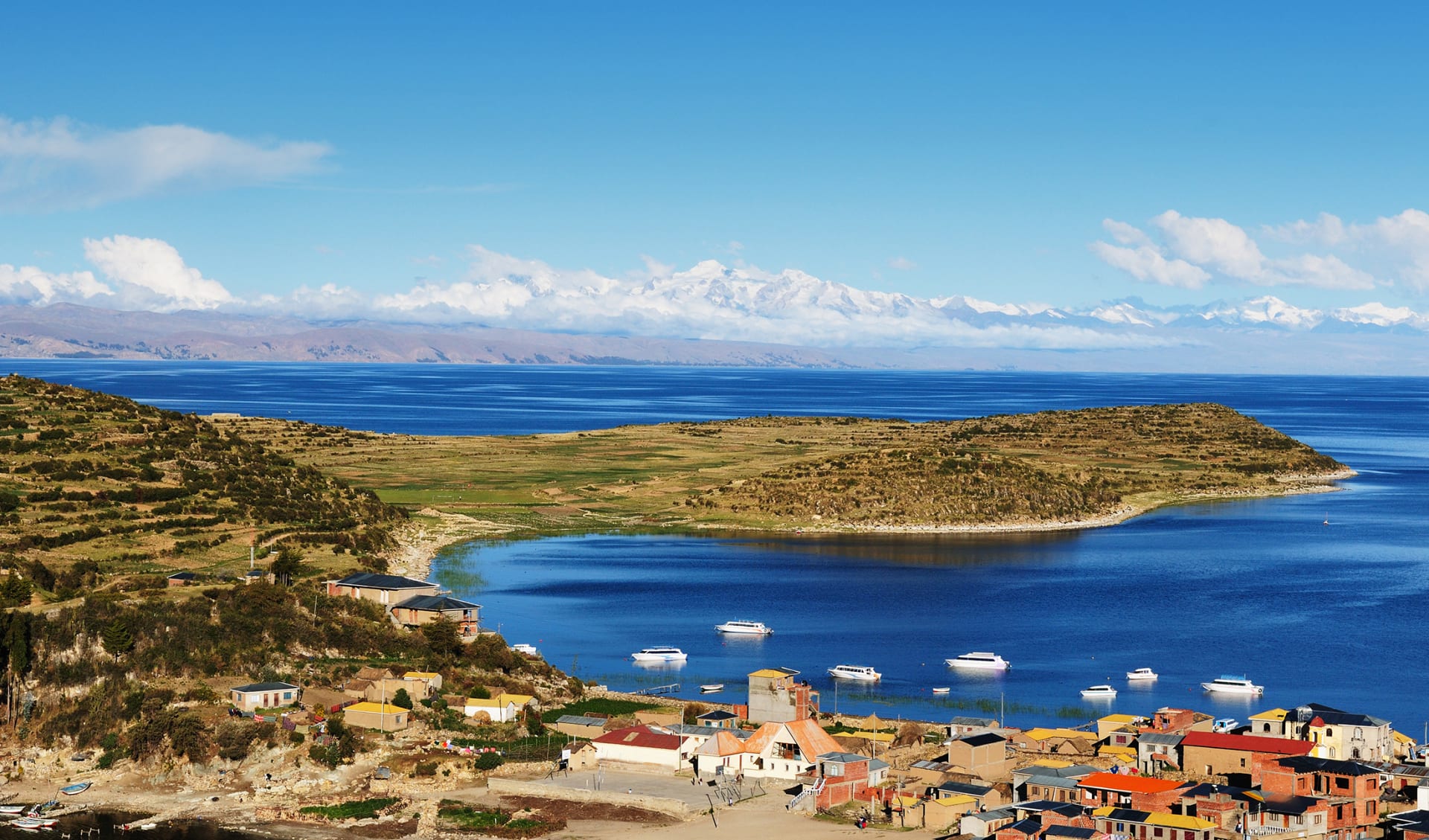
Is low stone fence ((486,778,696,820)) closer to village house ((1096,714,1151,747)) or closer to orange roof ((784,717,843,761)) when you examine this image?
orange roof ((784,717,843,761))

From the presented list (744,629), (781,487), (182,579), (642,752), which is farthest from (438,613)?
(781,487)

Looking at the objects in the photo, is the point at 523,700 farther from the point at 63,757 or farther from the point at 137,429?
the point at 137,429

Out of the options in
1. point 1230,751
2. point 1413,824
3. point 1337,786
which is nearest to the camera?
point 1413,824

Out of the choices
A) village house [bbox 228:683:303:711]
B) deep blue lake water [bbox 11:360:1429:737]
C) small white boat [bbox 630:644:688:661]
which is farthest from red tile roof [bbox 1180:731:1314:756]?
village house [bbox 228:683:303:711]

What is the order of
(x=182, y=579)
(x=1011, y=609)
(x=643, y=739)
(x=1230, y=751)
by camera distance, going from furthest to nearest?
1. (x=1011, y=609)
2. (x=182, y=579)
3. (x=643, y=739)
4. (x=1230, y=751)

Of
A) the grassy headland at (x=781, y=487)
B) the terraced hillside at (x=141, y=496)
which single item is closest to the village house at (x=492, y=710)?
the terraced hillside at (x=141, y=496)

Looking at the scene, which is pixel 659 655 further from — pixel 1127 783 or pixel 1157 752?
pixel 1127 783

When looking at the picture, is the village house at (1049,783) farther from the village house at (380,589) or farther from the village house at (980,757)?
the village house at (380,589)
